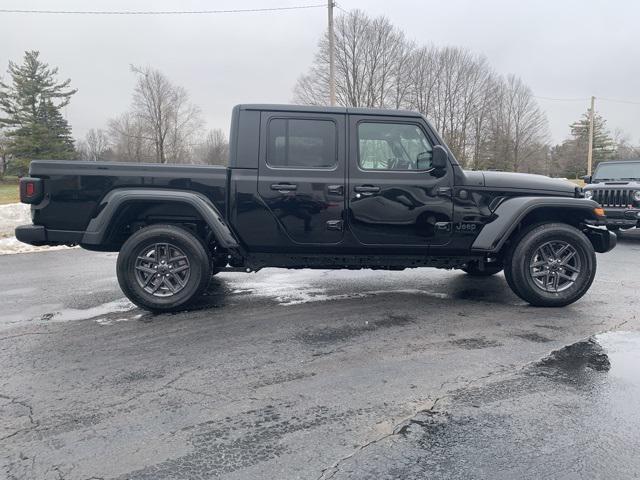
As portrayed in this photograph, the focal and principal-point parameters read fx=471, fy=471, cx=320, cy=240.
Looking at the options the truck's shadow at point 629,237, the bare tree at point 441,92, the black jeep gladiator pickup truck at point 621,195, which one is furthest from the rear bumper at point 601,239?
the bare tree at point 441,92

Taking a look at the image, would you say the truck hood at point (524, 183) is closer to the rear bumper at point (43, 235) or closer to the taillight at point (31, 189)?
the rear bumper at point (43, 235)

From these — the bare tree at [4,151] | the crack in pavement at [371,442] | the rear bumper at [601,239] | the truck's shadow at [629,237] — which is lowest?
the crack in pavement at [371,442]

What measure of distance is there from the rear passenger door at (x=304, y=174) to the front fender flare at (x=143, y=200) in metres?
0.55

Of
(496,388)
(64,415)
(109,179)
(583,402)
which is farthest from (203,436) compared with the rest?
(109,179)

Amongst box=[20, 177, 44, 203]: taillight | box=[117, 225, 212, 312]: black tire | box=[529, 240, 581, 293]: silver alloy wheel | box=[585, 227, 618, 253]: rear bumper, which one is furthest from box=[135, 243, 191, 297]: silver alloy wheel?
box=[585, 227, 618, 253]: rear bumper

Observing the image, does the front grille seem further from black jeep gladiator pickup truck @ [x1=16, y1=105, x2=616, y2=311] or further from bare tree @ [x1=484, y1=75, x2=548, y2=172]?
bare tree @ [x1=484, y1=75, x2=548, y2=172]

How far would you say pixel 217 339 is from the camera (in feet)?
13.6

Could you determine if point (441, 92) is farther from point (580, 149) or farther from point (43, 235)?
point (43, 235)

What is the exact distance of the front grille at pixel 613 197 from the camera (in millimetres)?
10578

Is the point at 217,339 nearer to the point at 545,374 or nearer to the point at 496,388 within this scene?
the point at 496,388

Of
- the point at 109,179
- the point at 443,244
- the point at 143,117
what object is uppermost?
the point at 143,117

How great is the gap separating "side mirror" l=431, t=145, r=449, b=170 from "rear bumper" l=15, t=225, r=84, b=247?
376cm

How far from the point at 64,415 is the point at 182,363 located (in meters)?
0.94

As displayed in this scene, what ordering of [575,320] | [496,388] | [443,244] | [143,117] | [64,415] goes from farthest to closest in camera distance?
[143,117]
[443,244]
[575,320]
[496,388]
[64,415]
